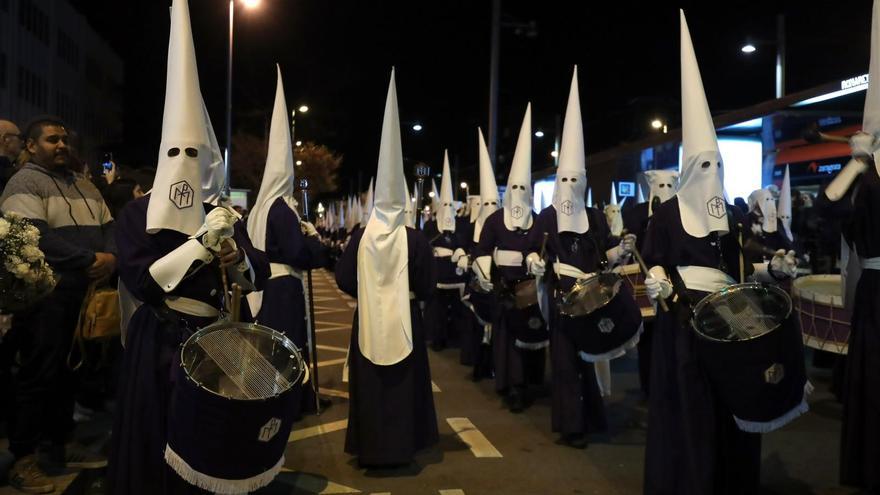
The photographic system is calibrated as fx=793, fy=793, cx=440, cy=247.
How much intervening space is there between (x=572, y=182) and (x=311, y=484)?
348cm

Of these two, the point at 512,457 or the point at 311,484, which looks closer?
the point at 311,484

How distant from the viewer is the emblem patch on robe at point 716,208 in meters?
4.82

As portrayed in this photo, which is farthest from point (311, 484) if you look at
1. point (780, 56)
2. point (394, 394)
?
point (780, 56)

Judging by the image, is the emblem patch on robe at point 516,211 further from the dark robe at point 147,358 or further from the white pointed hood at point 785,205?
the white pointed hood at point 785,205

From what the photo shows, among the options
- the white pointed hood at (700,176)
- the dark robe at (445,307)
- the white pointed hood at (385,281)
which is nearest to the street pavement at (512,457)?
the white pointed hood at (385,281)

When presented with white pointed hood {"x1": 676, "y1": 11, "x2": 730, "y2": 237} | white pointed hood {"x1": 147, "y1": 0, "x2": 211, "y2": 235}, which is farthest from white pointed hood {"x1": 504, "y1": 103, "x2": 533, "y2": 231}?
white pointed hood {"x1": 147, "y1": 0, "x2": 211, "y2": 235}

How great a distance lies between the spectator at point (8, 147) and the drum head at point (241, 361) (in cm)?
355

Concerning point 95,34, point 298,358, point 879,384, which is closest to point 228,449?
point 298,358

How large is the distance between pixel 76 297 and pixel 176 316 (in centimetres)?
220

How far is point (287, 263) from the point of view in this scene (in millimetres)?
7242

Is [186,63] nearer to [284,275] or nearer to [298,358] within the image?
[298,358]

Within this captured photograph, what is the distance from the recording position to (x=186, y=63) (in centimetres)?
424

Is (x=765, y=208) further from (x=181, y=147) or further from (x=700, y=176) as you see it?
(x=181, y=147)

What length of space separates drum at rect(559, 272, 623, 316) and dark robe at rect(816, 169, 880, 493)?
1421mm
